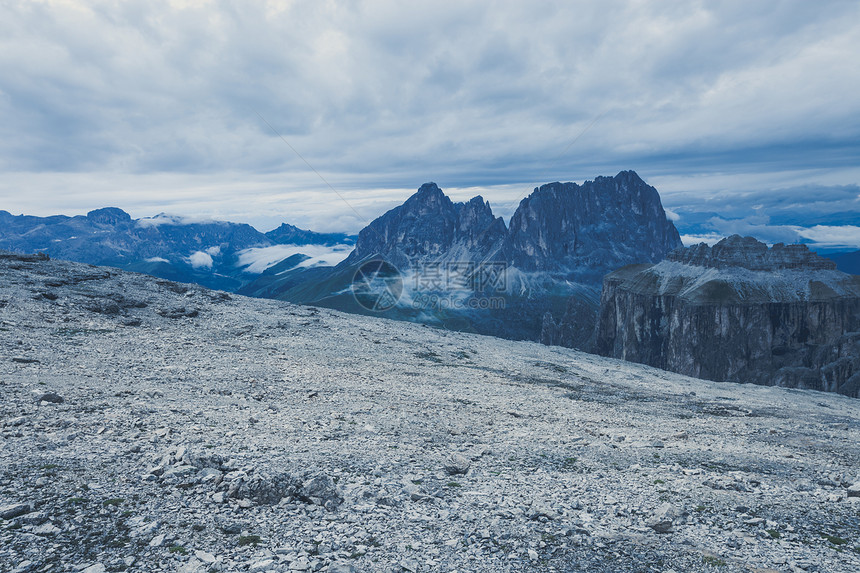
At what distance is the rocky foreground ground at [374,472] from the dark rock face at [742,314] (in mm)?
116367

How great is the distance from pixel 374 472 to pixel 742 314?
16767cm

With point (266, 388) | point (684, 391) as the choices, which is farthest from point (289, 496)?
point (684, 391)

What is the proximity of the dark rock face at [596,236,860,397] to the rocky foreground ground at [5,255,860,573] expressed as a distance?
382 ft

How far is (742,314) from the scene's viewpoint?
477ft

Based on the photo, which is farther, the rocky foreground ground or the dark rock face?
the dark rock face

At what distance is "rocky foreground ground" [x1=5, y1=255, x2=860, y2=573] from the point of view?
9.45 meters

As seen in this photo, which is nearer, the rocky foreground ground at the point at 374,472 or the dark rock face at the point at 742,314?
the rocky foreground ground at the point at 374,472

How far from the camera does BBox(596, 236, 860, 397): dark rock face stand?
13625 cm

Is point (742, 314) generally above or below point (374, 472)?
below

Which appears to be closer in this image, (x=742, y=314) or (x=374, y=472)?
(x=374, y=472)

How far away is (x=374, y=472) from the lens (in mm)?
13195

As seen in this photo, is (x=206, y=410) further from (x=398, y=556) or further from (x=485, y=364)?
(x=485, y=364)

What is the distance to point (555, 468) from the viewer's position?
1463cm

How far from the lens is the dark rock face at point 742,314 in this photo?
136250 mm
